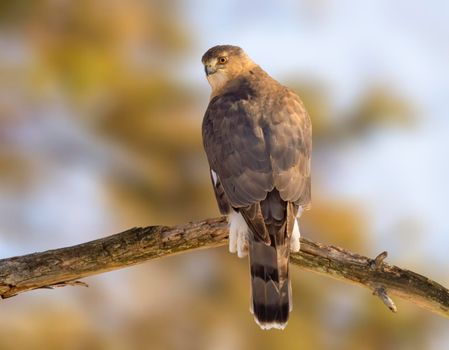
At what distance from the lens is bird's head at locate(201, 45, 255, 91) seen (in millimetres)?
7406

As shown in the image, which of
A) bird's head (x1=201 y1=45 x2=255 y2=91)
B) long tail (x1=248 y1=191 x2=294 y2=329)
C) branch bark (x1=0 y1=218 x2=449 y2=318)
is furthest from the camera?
bird's head (x1=201 y1=45 x2=255 y2=91)

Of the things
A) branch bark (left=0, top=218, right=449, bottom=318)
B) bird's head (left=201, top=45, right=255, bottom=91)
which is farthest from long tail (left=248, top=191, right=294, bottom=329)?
bird's head (left=201, top=45, right=255, bottom=91)

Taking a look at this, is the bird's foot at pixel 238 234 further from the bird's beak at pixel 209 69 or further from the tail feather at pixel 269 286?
the bird's beak at pixel 209 69

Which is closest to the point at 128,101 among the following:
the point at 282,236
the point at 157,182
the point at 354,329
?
the point at 157,182

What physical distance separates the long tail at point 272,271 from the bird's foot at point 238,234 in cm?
5

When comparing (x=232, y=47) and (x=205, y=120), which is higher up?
(x=232, y=47)

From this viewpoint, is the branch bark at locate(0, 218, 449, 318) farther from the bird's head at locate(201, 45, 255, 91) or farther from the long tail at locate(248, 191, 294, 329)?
the bird's head at locate(201, 45, 255, 91)

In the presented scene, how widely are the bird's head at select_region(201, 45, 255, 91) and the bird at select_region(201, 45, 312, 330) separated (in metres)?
0.73

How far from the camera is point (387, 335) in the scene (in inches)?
372

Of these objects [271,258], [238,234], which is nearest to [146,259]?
[238,234]

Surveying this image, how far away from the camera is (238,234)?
19.9ft

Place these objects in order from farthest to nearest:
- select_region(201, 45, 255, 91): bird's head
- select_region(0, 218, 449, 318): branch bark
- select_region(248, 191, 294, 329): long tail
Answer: select_region(201, 45, 255, 91): bird's head < select_region(248, 191, 294, 329): long tail < select_region(0, 218, 449, 318): branch bark

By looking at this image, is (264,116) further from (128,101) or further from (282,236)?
(128,101)

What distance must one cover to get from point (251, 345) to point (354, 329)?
38.0 inches
